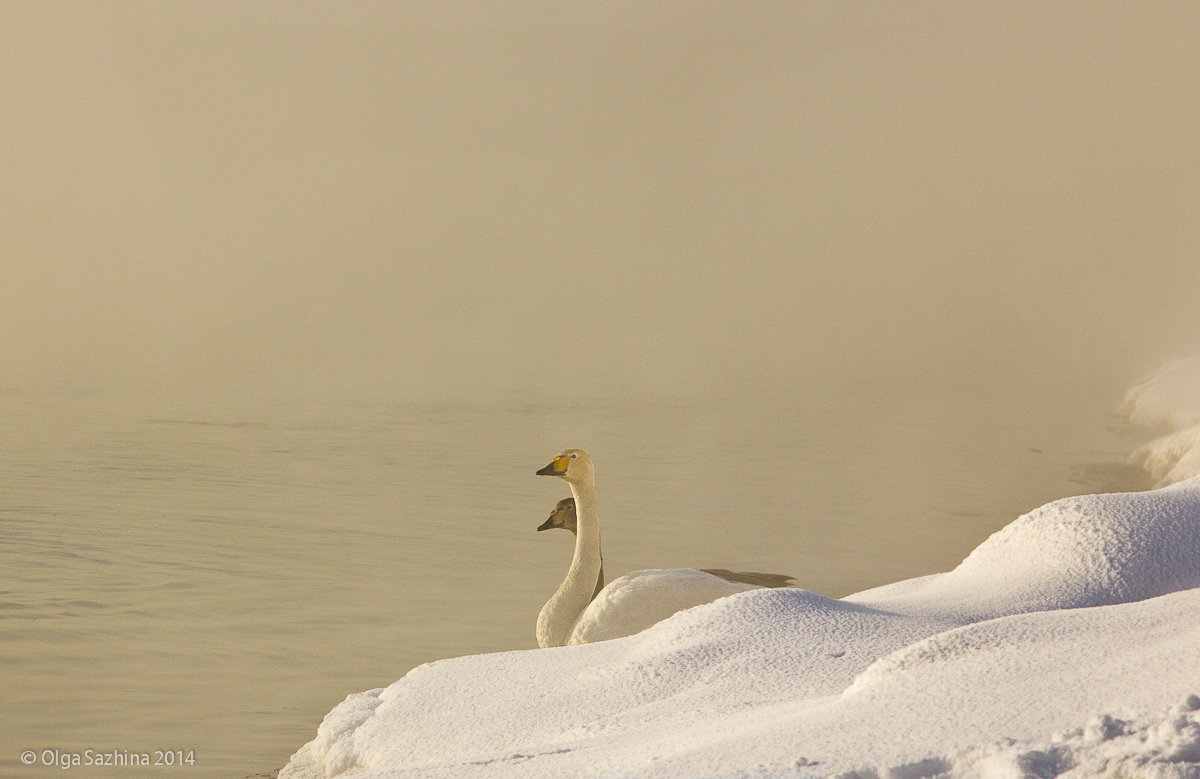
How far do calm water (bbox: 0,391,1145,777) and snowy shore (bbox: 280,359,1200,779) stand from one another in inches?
67.7

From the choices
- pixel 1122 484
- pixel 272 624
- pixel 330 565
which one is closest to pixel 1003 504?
pixel 1122 484

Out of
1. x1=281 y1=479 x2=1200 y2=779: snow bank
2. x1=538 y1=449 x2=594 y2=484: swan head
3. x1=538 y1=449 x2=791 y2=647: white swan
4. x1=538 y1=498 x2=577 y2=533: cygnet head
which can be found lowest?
x1=281 y1=479 x2=1200 y2=779: snow bank

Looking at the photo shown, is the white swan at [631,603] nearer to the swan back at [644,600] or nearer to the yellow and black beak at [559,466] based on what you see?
the swan back at [644,600]

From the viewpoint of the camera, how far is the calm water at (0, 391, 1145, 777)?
4992 millimetres

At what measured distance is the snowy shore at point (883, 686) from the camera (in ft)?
5.66

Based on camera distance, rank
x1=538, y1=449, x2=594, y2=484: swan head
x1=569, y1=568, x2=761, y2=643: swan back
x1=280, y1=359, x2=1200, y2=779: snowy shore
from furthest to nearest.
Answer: x1=538, y1=449, x2=594, y2=484: swan head → x1=569, y1=568, x2=761, y2=643: swan back → x1=280, y1=359, x2=1200, y2=779: snowy shore

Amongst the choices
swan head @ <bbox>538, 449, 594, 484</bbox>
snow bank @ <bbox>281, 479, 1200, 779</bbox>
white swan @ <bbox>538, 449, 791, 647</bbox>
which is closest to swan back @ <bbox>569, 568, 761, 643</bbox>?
white swan @ <bbox>538, 449, 791, 647</bbox>

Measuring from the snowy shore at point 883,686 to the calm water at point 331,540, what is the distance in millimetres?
1719

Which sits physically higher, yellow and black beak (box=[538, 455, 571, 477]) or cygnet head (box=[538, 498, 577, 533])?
yellow and black beak (box=[538, 455, 571, 477])

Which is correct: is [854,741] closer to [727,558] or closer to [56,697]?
[56,697]

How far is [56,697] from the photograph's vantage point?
4.98 meters

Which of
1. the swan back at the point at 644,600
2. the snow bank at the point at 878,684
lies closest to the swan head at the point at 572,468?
the swan back at the point at 644,600

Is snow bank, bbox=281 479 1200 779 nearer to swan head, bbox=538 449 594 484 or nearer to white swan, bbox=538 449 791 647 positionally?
white swan, bbox=538 449 791 647

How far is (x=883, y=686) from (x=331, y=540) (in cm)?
773
